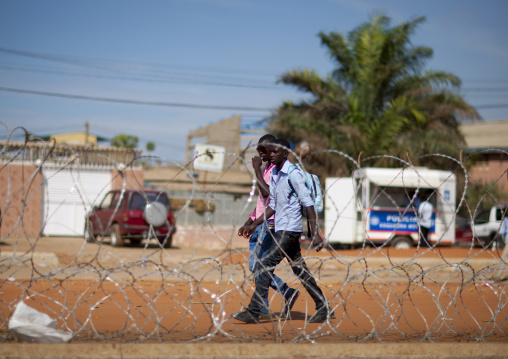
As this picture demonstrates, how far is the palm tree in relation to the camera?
21391 mm

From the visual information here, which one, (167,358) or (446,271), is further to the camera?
(446,271)

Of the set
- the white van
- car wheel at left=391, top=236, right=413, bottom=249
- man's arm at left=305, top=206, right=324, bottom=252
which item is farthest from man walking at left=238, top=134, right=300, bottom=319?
car wheel at left=391, top=236, right=413, bottom=249

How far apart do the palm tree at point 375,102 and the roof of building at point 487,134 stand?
15.8 m

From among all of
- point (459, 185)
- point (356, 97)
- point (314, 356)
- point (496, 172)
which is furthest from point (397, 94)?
point (314, 356)

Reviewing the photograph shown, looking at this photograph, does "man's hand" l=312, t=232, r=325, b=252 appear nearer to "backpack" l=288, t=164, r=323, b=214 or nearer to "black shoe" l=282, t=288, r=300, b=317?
"backpack" l=288, t=164, r=323, b=214

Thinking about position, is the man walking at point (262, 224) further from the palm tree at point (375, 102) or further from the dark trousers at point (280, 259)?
the palm tree at point (375, 102)

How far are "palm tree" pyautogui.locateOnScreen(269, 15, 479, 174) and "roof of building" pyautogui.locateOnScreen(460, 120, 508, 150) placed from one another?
51.9ft

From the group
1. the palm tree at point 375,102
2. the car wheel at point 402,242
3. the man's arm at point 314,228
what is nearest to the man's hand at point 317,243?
the man's arm at point 314,228

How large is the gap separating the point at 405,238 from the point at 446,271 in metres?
6.18

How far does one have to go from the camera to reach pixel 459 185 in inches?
835

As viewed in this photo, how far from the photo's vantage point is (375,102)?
22125mm

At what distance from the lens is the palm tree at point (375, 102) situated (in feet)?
70.2

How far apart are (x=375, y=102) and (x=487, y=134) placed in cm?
1963

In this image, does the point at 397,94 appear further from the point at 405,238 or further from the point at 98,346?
the point at 98,346
